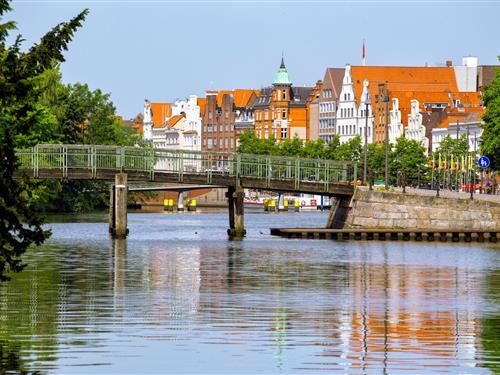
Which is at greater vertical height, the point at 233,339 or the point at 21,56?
the point at 21,56

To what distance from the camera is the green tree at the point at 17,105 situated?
3844cm

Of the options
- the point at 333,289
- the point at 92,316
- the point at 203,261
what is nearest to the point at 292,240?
the point at 203,261

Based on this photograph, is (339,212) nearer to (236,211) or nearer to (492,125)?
(236,211)

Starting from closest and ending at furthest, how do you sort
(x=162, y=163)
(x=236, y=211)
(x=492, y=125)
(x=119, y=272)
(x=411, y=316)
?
(x=411, y=316), (x=119, y=272), (x=236, y=211), (x=162, y=163), (x=492, y=125)

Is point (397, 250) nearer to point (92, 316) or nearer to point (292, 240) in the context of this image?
point (292, 240)

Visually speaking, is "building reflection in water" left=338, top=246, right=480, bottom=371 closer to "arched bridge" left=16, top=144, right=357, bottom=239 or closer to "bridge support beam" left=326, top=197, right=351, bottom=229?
"arched bridge" left=16, top=144, right=357, bottom=239

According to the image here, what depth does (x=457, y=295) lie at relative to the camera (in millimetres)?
61156

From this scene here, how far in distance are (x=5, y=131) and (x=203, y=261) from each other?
4765 cm

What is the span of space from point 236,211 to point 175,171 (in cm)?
464

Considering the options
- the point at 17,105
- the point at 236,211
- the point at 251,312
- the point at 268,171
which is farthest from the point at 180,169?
the point at 17,105

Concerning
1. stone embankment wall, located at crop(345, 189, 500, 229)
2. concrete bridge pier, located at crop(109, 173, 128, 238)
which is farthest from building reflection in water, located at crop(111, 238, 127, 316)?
stone embankment wall, located at crop(345, 189, 500, 229)

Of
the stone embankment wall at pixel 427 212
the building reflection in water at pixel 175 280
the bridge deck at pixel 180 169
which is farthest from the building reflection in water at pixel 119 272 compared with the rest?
the stone embankment wall at pixel 427 212

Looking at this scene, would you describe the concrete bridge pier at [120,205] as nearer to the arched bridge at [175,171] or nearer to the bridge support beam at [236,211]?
the arched bridge at [175,171]

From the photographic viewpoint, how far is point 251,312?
5175 centimetres
